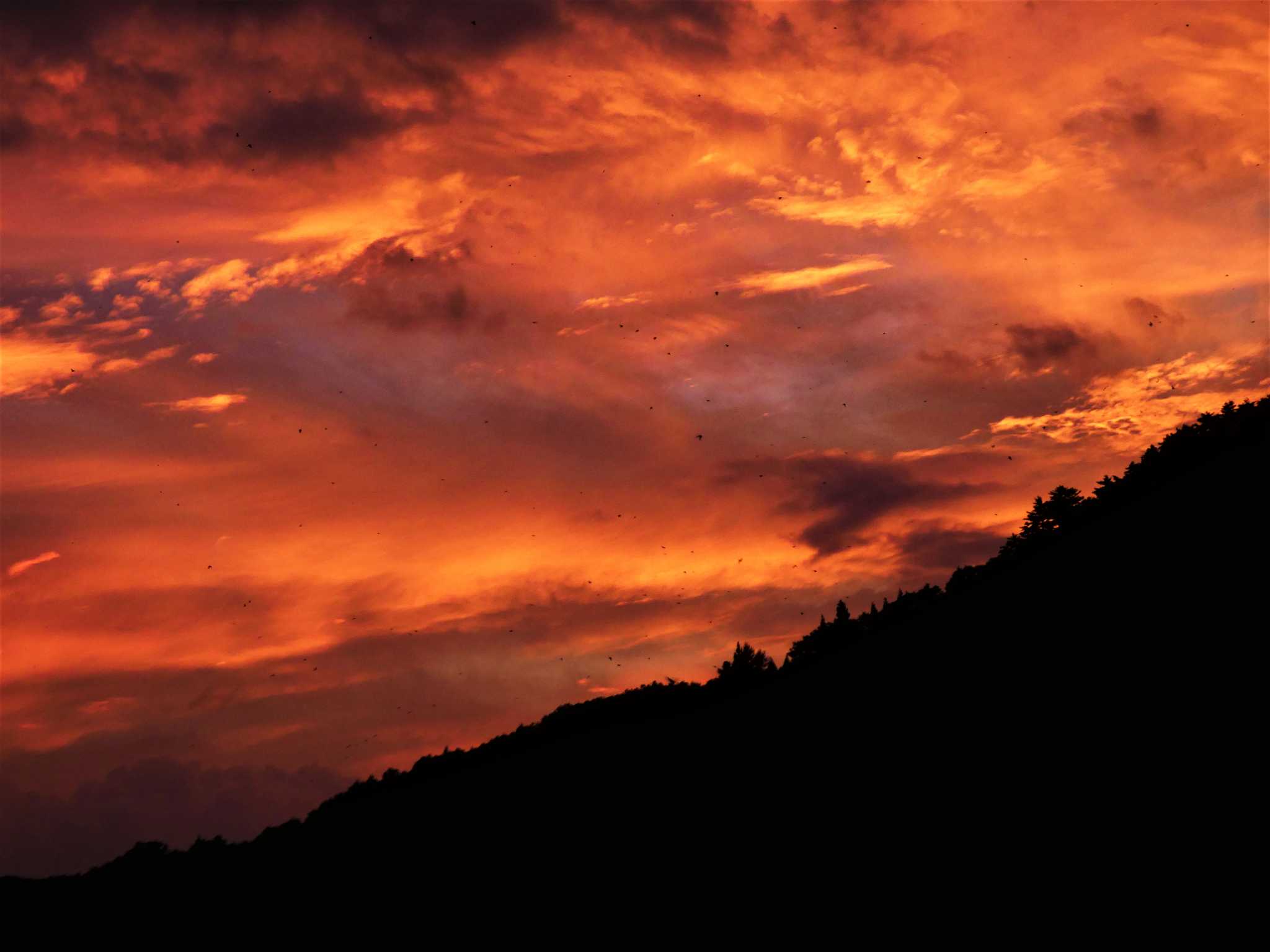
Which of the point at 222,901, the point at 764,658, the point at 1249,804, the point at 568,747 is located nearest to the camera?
the point at 1249,804

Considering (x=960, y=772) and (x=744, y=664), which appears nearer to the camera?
(x=960, y=772)

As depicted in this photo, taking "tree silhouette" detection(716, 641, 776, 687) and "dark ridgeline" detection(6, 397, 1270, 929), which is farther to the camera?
"tree silhouette" detection(716, 641, 776, 687)

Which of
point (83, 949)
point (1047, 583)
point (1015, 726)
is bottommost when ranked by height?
point (83, 949)

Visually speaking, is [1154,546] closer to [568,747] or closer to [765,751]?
[765,751]

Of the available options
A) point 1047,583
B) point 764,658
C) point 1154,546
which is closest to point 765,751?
point 1047,583

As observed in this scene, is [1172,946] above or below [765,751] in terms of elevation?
below

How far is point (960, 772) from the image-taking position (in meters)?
29.9

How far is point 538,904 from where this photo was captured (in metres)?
34.2

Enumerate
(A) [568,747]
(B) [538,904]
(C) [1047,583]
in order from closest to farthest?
(B) [538,904] → (C) [1047,583] → (A) [568,747]

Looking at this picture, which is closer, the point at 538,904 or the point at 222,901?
the point at 538,904

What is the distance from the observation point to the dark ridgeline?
2422 centimetres

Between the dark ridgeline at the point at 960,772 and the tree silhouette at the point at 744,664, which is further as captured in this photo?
the tree silhouette at the point at 744,664

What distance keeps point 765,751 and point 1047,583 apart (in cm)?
1323

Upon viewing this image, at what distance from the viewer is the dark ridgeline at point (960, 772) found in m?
24.2
